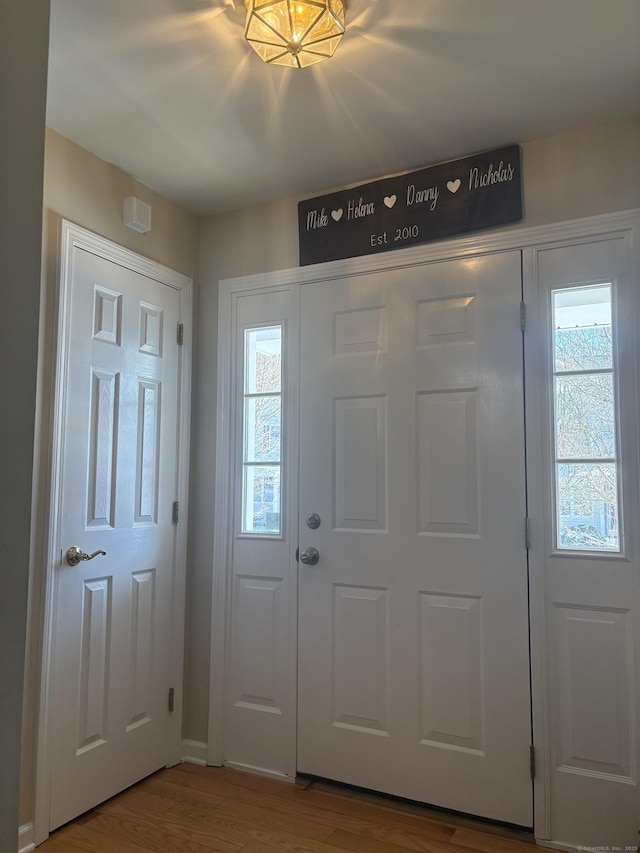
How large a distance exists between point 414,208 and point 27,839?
265cm

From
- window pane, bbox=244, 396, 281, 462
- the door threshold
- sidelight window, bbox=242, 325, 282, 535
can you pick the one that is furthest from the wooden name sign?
the door threshold

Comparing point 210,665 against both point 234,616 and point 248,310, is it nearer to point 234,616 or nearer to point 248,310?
point 234,616

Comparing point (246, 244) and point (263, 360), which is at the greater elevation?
point (246, 244)

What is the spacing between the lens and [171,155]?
2338mm

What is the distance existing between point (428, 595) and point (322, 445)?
738 mm

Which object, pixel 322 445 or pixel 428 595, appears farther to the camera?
pixel 322 445

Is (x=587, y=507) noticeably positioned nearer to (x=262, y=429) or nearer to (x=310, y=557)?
(x=310, y=557)

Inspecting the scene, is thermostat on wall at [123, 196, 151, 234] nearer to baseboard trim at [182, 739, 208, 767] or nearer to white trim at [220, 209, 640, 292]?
white trim at [220, 209, 640, 292]

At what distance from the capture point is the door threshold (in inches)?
80.9

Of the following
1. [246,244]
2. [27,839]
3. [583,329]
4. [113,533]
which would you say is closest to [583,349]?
[583,329]

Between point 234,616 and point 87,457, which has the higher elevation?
point 87,457

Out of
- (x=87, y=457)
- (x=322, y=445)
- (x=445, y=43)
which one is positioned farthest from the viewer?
(x=322, y=445)

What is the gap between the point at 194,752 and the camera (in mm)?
2627

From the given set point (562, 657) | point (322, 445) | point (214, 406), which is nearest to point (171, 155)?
point (214, 406)
